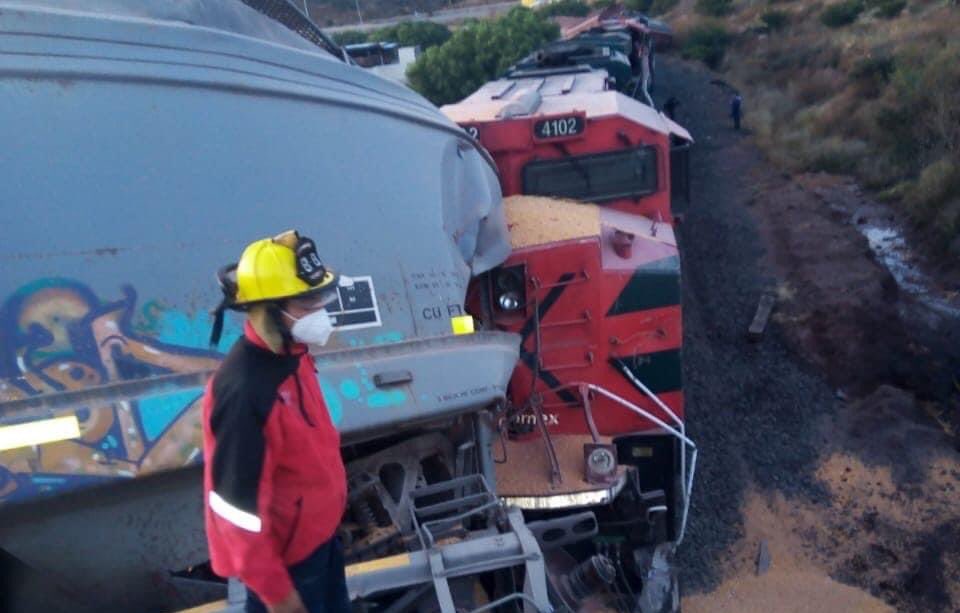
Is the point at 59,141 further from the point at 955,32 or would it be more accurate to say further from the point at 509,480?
the point at 955,32

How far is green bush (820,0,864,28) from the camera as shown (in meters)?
28.1

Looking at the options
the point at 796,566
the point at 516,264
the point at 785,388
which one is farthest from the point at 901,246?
the point at 516,264

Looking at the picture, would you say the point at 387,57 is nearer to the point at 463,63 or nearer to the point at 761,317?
the point at 463,63

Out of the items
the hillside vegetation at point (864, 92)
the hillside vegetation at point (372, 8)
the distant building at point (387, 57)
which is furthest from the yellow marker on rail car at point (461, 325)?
the hillside vegetation at point (372, 8)

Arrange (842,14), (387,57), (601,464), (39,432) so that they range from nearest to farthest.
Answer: (39,432), (601,464), (387,57), (842,14)

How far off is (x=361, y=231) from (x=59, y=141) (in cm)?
101

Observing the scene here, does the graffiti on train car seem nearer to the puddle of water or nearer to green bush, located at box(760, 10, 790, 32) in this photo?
the puddle of water

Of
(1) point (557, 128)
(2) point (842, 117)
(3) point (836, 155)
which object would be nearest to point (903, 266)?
(3) point (836, 155)

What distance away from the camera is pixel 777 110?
793 inches

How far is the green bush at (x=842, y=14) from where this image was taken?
92.3 ft

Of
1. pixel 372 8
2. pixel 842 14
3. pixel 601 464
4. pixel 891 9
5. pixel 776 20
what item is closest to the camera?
pixel 601 464

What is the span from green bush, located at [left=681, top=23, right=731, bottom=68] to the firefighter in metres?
29.5

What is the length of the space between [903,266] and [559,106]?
263 inches

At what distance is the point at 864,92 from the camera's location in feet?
60.3
